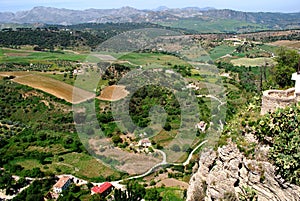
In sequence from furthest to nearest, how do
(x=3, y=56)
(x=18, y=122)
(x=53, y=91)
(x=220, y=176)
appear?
1. (x=3, y=56)
2. (x=53, y=91)
3. (x=18, y=122)
4. (x=220, y=176)

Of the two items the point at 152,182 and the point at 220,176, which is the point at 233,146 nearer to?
the point at 220,176

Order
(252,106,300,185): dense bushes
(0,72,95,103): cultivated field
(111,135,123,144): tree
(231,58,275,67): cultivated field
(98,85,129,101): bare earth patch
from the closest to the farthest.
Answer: (252,106,300,185): dense bushes
(111,135,123,144): tree
(98,85,129,101): bare earth patch
(0,72,95,103): cultivated field
(231,58,275,67): cultivated field

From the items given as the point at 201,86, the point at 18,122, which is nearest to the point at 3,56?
the point at 18,122

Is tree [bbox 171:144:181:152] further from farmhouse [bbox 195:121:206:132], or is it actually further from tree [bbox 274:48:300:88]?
tree [bbox 274:48:300:88]

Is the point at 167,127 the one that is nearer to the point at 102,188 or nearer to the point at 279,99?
the point at 102,188

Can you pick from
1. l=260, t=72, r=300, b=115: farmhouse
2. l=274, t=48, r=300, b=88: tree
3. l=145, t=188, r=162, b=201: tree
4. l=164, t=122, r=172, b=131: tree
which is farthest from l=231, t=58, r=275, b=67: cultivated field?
l=260, t=72, r=300, b=115: farmhouse

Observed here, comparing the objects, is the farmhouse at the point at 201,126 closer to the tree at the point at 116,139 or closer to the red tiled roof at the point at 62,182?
the tree at the point at 116,139

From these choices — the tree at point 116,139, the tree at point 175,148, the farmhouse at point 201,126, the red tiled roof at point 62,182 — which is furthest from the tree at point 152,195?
the farmhouse at point 201,126
